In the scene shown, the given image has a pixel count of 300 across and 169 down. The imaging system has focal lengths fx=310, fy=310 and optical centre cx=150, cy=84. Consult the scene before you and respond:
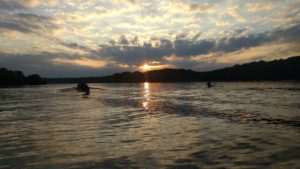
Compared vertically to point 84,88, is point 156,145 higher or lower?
lower

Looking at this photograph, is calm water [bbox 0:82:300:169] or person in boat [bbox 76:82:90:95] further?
person in boat [bbox 76:82:90:95]

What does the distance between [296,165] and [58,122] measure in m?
20.0

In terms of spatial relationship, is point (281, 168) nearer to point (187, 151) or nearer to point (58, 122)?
point (187, 151)

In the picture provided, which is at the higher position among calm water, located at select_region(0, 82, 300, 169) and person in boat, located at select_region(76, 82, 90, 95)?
person in boat, located at select_region(76, 82, 90, 95)

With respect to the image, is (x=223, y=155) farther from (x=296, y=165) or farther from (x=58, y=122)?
(x=58, y=122)

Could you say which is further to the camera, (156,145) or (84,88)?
(84,88)

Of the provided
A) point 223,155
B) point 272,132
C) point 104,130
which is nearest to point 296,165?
point 223,155

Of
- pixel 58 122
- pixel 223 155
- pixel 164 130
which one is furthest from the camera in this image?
pixel 58 122

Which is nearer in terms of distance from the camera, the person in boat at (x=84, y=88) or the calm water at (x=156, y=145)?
the calm water at (x=156, y=145)

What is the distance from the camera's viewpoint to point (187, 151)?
47.8ft

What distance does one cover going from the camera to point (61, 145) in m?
16.7

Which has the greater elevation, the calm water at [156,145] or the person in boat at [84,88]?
the person in boat at [84,88]

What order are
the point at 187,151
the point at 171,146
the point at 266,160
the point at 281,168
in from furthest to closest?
the point at 171,146 → the point at 187,151 → the point at 266,160 → the point at 281,168

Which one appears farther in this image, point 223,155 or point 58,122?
point 58,122
